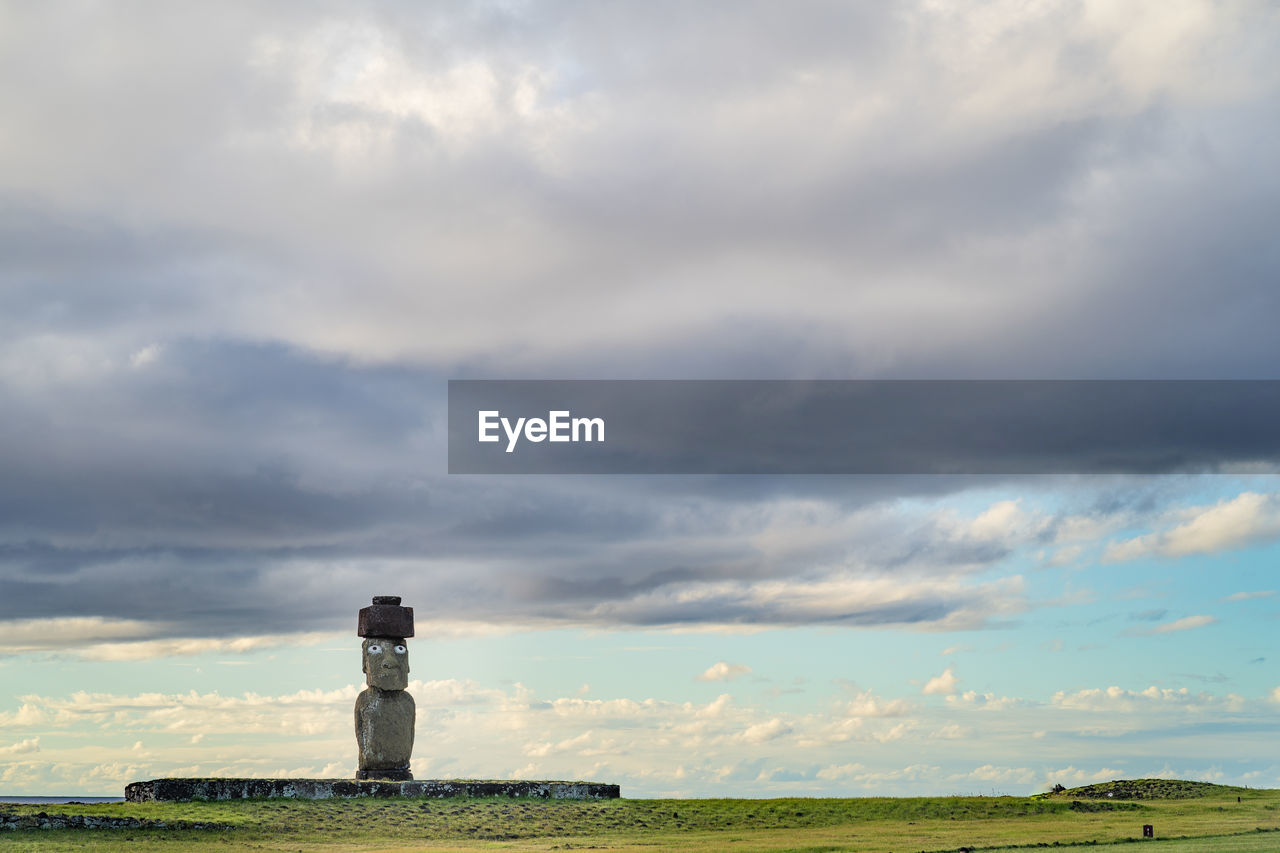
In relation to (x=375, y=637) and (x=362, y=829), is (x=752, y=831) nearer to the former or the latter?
(x=362, y=829)

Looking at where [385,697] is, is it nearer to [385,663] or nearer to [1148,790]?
[385,663]

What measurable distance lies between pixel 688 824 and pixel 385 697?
12676mm

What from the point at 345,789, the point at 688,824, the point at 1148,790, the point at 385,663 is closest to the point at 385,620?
the point at 385,663

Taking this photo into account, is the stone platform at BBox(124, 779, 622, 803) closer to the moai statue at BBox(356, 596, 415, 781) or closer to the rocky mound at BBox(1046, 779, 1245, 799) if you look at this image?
the moai statue at BBox(356, 596, 415, 781)

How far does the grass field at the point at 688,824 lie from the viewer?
30609 mm

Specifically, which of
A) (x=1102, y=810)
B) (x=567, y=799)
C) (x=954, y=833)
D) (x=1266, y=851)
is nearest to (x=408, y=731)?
(x=567, y=799)

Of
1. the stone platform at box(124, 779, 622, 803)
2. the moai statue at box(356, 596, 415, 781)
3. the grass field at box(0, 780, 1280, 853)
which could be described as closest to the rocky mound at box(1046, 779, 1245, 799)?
the grass field at box(0, 780, 1280, 853)

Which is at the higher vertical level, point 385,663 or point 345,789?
point 385,663

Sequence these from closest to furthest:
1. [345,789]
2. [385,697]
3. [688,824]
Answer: [688,824] < [345,789] < [385,697]

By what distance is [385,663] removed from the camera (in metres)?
44.3

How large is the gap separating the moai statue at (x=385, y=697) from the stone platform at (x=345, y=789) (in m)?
2.96

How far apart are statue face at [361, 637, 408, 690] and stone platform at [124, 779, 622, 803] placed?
428 cm

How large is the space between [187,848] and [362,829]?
623cm

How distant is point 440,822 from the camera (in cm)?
3622
